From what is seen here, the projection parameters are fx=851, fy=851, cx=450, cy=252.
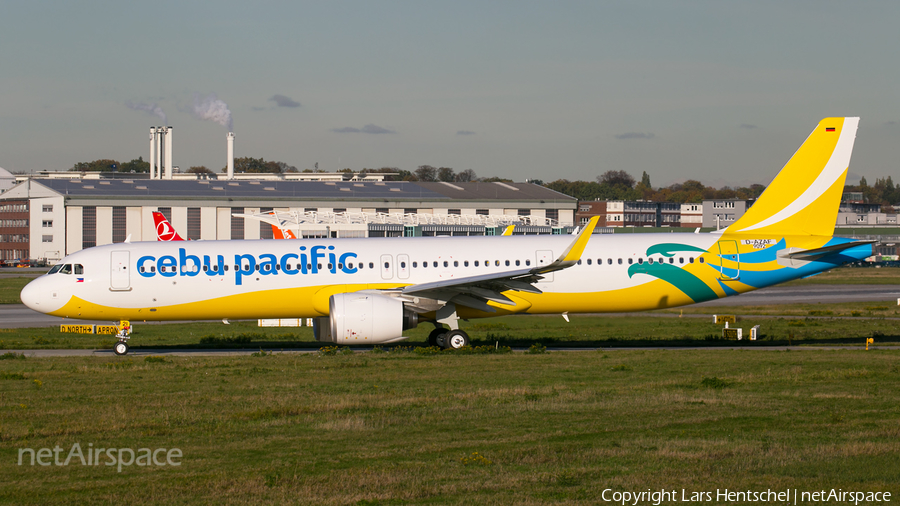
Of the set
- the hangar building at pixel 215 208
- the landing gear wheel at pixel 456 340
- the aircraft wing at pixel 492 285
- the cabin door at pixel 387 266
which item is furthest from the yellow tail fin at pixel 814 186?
the hangar building at pixel 215 208

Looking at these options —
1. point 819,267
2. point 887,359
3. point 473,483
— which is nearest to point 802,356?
point 887,359

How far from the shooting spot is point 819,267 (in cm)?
2919

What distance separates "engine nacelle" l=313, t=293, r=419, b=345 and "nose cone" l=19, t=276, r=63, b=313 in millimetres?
9149

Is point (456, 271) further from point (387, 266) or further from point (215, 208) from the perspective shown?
point (215, 208)

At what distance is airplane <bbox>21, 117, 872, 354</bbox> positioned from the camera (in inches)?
1091

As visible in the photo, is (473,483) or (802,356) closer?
(473,483)

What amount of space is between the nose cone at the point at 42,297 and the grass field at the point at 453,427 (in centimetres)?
402

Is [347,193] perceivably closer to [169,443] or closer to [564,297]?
[564,297]

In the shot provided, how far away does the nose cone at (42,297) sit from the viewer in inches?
1081

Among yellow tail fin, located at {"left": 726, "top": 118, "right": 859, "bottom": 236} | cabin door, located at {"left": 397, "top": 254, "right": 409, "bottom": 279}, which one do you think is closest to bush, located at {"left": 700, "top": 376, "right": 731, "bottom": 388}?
cabin door, located at {"left": 397, "top": 254, "right": 409, "bottom": 279}

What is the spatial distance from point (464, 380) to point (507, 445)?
721 cm

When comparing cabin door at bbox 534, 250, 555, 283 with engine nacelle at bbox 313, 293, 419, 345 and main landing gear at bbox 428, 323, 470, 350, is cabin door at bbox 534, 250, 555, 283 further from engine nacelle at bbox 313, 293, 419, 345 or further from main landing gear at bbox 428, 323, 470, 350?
engine nacelle at bbox 313, 293, 419, 345

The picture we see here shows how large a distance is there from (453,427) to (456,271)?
13938mm

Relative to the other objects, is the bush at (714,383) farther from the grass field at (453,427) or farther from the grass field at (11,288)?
the grass field at (11,288)
